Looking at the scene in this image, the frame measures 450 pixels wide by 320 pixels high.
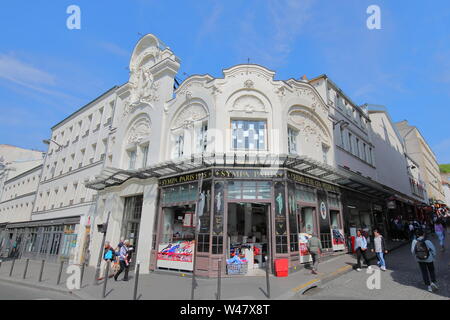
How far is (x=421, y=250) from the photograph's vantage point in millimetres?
7047

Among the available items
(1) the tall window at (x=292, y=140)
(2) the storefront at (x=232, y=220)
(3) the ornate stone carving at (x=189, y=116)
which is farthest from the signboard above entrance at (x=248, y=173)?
(3) the ornate stone carving at (x=189, y=116)

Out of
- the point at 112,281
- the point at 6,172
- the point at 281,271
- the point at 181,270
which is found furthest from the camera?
the point at 6,172

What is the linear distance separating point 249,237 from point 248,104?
7.31 meters

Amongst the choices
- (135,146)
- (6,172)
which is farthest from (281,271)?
(6,172)

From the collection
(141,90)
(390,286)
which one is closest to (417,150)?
(390,286)

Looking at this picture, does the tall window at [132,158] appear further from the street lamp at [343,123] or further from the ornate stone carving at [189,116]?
the street lamp at [343,123]

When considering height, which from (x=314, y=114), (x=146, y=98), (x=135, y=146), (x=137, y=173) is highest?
(x=146, y=98)

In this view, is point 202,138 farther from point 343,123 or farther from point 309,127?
point 343,123

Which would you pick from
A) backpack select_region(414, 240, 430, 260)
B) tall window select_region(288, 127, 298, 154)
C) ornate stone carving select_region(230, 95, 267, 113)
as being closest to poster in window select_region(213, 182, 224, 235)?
ornate stone carving select_region(230, 95, 267, 113)

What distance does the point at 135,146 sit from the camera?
16859 millimetres

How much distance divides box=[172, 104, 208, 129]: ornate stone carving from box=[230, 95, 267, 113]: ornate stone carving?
1765mm
